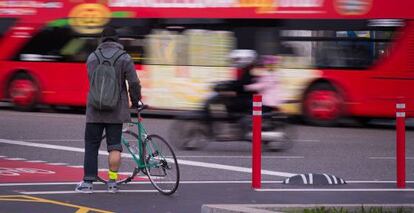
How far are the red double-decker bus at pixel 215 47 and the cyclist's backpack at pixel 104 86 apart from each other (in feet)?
32.2

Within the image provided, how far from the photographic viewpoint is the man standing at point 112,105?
10.7m

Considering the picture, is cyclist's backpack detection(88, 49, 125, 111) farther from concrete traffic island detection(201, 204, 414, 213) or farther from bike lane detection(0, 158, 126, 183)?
concrete traffic island detection(201, 204, 414, 213)

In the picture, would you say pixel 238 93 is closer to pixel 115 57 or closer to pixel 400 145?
pixel 400 145

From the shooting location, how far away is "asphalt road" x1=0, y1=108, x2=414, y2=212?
10.4m

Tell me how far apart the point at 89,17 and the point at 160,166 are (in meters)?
13.9

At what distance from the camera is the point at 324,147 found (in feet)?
56.2

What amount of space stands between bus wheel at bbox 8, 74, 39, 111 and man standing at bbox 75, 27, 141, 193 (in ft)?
47.6

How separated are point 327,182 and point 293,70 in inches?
399

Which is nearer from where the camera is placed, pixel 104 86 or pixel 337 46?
pixel 104 86

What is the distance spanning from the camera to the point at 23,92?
25297 millimetres

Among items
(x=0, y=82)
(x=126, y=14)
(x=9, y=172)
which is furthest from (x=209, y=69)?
(x=9, y=172)

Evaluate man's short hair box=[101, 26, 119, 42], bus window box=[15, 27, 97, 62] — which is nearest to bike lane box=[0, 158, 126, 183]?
man's short hair box=[101, 26, 119, 42]

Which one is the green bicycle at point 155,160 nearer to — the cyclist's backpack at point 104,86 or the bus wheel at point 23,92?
the cyclist's backpack at point 104,86

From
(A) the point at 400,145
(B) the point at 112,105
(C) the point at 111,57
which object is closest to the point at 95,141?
(B) the point at 112,105
